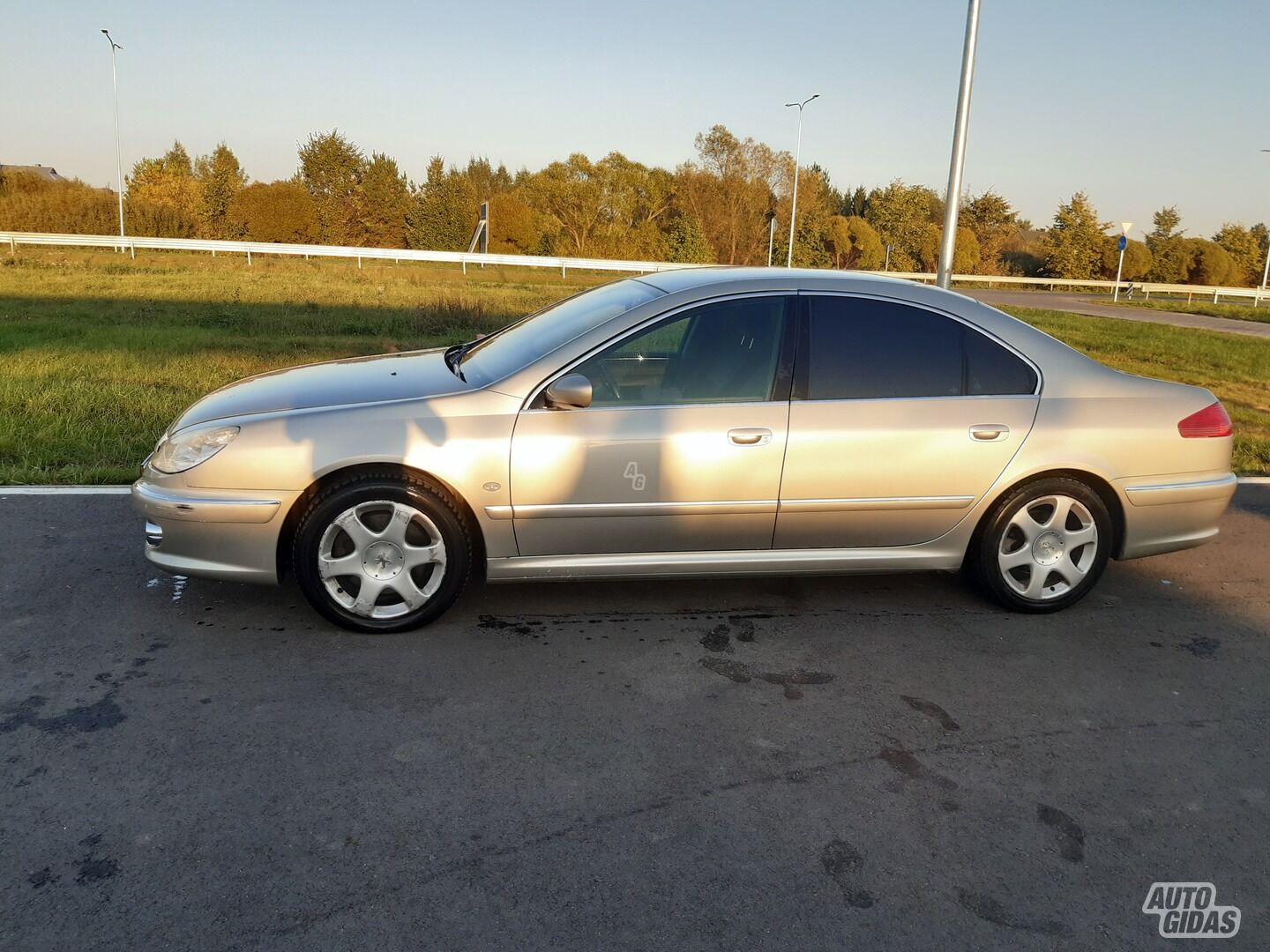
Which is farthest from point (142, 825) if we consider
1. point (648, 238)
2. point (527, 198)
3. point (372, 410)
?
point (527, 198)

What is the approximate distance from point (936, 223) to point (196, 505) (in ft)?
207

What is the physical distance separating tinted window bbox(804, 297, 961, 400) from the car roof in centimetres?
17

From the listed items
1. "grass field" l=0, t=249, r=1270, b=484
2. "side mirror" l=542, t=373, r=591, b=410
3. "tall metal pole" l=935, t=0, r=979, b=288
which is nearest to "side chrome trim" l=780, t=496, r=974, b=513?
"side mirror" l=542, t=373, r=591, b=410

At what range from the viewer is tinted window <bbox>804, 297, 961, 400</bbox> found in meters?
4.60

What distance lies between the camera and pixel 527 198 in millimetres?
57219

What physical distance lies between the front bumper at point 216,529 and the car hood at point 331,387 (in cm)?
36

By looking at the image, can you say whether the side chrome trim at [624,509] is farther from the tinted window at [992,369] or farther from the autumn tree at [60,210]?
→ the autumn tree at [60,210]

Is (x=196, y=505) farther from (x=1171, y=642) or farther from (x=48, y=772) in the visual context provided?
(x=1171, y=642)

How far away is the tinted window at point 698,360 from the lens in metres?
4.46

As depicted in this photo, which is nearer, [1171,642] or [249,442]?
[249,442]

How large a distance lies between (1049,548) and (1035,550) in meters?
0.06

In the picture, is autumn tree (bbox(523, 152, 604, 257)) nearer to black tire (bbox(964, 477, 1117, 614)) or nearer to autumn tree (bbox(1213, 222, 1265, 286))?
autumn tree (bbox(1213, 222, 1265, 286))

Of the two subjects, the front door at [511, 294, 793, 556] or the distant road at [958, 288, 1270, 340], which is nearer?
the front door at [511, 294, 793, 556]

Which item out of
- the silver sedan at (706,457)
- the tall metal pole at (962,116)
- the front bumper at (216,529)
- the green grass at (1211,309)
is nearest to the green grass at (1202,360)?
the tall metal pole at (962,116)
